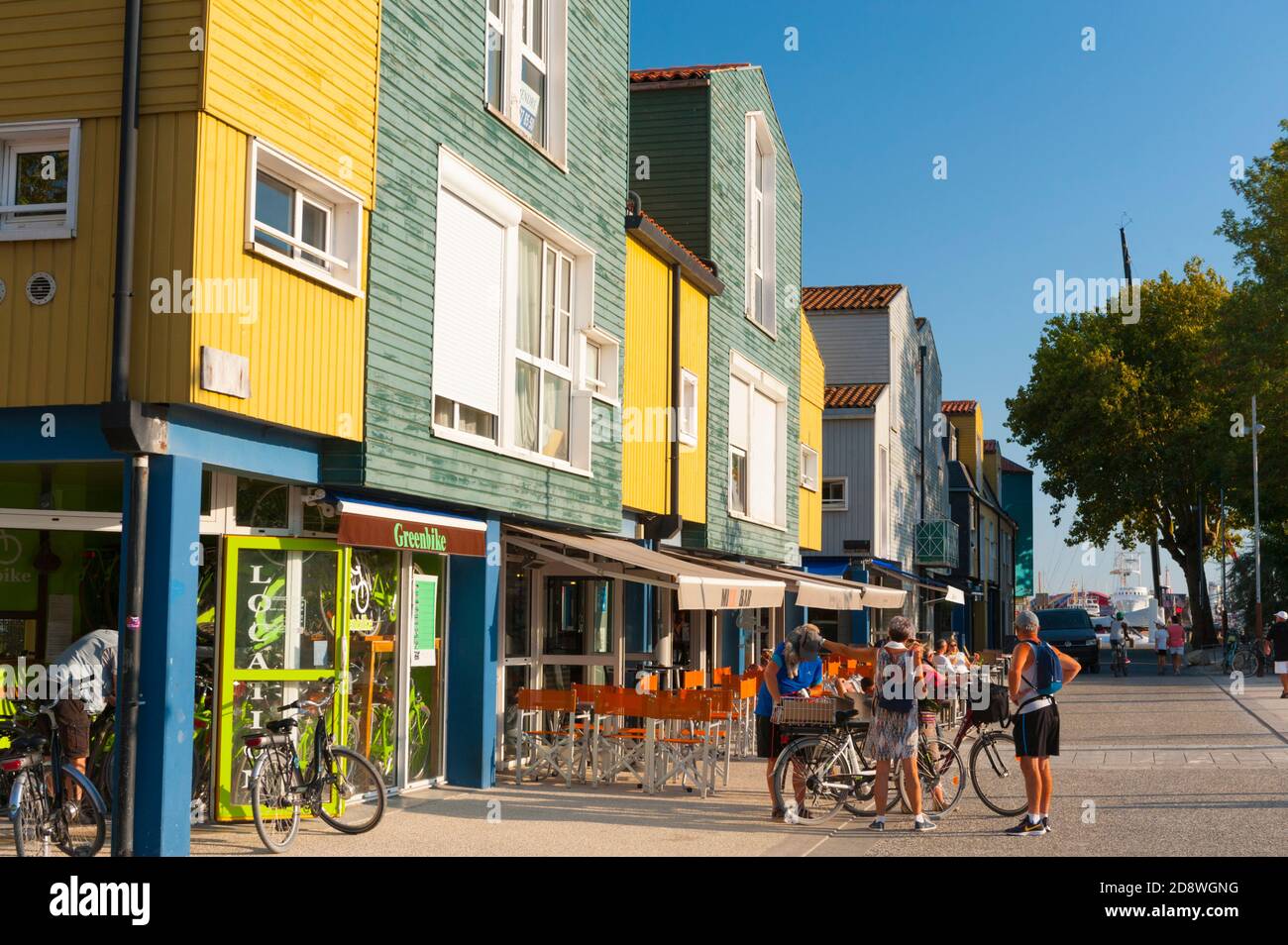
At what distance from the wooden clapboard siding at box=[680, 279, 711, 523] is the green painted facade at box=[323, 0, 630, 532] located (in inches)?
152

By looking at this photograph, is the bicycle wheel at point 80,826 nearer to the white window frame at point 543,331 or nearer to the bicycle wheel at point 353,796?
the bicycle wheel at point 353,796

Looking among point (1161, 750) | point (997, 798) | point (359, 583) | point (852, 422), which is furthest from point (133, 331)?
point (852, 422)

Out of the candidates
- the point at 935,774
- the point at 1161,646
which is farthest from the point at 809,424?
the point at 1161,646

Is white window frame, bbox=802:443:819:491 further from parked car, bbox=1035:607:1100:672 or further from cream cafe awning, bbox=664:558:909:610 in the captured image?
parked car, bbox=1035:607:1100:672

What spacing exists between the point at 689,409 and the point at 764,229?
18.1 ft

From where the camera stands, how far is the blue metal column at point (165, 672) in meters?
9.63

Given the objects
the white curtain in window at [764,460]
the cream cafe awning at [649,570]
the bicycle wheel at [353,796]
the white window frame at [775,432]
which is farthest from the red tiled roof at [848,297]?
the bicycle wheel at [353,796]

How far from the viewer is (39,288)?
1009 cm

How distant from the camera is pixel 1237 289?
136 ft

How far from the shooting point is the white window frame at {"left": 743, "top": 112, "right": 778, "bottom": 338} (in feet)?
82.5

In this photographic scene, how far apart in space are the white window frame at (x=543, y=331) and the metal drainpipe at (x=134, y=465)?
12.9 ft

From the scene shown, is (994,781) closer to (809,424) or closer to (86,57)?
(86,57)

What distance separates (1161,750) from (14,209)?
1487 centimetres
